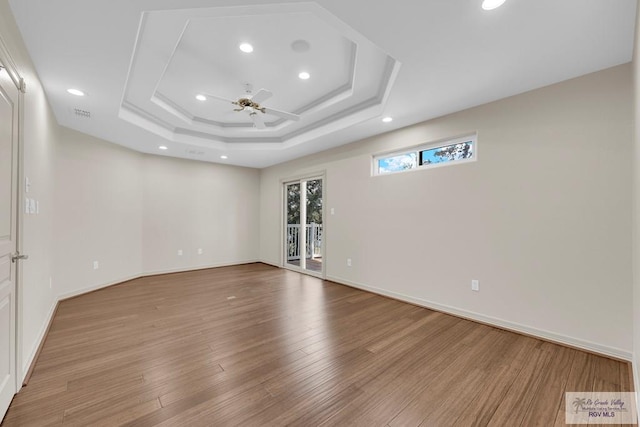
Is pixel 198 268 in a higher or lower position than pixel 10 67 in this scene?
lower

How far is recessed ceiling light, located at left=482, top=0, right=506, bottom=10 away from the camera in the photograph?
1632 mm

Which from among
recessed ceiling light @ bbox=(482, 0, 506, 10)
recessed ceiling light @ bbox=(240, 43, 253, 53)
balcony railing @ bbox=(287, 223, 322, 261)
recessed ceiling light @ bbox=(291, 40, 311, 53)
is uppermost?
recessed ceiling light @ bbox=(291, 40, 311, 53)

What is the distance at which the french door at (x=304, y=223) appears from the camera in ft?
18.8

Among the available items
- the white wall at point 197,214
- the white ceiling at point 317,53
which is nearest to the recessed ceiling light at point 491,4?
the white ceiling at point 317,53

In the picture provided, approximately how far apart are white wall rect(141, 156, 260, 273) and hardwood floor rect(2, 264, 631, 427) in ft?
7.23

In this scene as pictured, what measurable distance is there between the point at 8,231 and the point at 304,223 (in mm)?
4555

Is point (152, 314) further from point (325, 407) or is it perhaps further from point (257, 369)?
point (325, 407)

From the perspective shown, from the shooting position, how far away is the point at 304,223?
5891 millimetres

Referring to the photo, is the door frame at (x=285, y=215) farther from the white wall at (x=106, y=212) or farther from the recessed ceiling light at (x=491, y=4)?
the recessed ceiling light at (x=491, y=4)

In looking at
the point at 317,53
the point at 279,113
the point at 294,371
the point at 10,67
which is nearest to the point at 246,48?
the point at 317,53

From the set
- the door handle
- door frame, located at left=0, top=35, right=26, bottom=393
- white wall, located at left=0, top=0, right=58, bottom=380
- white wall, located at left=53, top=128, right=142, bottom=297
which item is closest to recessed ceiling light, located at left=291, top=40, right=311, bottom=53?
white wall, located at left=0, top=0, right=58, bottom=380

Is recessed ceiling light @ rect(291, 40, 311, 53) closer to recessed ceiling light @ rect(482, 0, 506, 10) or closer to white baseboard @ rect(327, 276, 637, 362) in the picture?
recessed ceiling light @ rect(482, 0, 506, 10)

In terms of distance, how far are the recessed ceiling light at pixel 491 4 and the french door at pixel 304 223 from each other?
12.1 feet

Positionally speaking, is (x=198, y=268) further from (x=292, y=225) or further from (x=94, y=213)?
(x=292, y=225)
